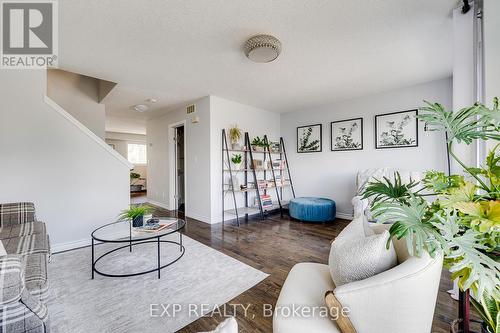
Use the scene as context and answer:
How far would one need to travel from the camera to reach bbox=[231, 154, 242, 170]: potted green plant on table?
4.09 m

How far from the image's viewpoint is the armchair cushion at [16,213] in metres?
2.10

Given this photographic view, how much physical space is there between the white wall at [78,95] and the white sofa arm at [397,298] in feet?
15.5

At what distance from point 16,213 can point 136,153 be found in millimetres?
7727

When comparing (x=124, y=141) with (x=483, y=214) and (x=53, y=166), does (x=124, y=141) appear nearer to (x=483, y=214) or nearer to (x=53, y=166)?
(x=53, y=166)

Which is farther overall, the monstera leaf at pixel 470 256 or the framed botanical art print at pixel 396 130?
the framed botanical art print at pixel 396 130

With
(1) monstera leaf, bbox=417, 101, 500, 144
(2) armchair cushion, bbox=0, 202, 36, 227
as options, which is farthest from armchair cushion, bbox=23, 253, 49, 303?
(1) monstera leaf, bbox=417, 101, 500, 144

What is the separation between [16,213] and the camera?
216 centimetres

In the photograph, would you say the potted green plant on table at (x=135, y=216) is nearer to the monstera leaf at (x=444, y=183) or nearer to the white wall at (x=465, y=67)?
the monstera leaf at (x=444, y=183)

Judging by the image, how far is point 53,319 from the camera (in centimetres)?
149

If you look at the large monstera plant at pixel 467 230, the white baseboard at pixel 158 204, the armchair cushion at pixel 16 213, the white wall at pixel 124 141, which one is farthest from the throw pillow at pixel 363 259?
the white wall at pixel 124 141

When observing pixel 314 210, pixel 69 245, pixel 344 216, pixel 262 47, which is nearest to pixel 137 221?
pixel 69 245

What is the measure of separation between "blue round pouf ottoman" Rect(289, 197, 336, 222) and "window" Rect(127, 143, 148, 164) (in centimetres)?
798

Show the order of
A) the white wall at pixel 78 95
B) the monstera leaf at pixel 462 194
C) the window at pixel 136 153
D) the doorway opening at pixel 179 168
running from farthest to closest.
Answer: the window at pixel 136 153
the doorway opening at pixel 179 168
the white wall at pixel 78 95
the monstera leaf at pixel 462 194

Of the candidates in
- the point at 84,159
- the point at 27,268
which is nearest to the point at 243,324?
the point at 27,268
